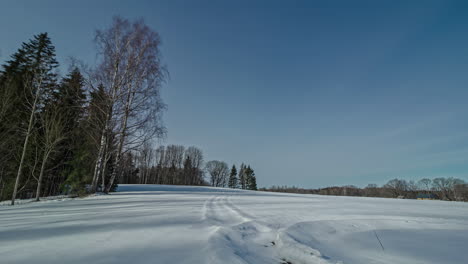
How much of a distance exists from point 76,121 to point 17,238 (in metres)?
11.0

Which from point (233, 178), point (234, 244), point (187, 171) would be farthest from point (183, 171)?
point (234, 244)

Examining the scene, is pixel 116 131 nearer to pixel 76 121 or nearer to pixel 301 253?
pixel 76 121

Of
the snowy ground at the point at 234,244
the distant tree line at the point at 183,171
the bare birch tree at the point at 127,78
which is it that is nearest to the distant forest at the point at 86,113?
the bare birch tree at the point at 127,78

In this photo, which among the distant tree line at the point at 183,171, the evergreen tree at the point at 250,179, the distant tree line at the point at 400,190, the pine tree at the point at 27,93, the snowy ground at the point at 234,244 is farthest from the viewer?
the evergreen tree at the point at 250,179

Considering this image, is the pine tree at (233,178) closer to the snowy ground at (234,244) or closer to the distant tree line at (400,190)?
the distant tree line at (400,190)

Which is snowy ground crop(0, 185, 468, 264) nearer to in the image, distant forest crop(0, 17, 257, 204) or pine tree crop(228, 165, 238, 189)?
distant forest crop(0, 17, 257, 204)

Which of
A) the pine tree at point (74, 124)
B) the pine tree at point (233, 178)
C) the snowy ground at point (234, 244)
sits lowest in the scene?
the pine tree at point (233, 178)

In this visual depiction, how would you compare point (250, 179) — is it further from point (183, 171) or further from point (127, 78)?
point (127, 78)

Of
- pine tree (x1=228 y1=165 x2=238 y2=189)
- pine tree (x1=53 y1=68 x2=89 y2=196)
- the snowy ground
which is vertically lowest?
pine tree (x1=228 y1=165 x2=238 y2=189)

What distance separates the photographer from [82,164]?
1174 cm

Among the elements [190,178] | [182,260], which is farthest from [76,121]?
[190,178]

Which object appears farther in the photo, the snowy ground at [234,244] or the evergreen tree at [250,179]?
the evergreen tree at [250,179]

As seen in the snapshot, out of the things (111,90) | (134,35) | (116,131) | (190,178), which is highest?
(134,35)

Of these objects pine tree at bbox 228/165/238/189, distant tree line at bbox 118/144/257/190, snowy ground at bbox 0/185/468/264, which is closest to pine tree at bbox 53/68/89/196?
snowy ground at bbox 0/185/468/264
